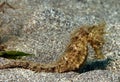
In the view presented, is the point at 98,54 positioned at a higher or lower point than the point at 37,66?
higher

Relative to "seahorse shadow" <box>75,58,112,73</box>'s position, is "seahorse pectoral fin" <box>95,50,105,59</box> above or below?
above

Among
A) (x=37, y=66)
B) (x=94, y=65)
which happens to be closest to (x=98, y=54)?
(x=94, y=65)

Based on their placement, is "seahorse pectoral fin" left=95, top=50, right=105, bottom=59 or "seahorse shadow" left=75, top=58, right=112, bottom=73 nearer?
"seahorse pectoral fin" left=95, top=50, right=105, bottom=59

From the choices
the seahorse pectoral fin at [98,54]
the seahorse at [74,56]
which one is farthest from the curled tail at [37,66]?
the seahorse pectoral fin at [98,54]

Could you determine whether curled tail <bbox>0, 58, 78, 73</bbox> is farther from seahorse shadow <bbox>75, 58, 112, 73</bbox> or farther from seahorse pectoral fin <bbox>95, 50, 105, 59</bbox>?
seahorse pectoral fin <bbox>95, 50, 105, 59</bbox>

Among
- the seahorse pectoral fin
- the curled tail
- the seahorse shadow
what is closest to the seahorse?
the curled tail

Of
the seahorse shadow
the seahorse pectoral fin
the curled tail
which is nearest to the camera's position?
the curled tail

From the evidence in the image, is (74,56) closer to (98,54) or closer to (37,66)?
(98,54)

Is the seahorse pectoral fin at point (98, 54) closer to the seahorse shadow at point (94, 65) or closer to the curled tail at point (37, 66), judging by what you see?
the seahorse shadow at point (94, 65)

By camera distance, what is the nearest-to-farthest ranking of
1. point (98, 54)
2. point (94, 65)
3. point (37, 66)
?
point (37, 66)
point (98, 54)
point (94, 65)

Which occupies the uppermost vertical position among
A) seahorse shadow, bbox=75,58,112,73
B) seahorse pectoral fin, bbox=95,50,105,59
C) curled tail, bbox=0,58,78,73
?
seahorse pectoral fin, bbox=95,50,105,59
